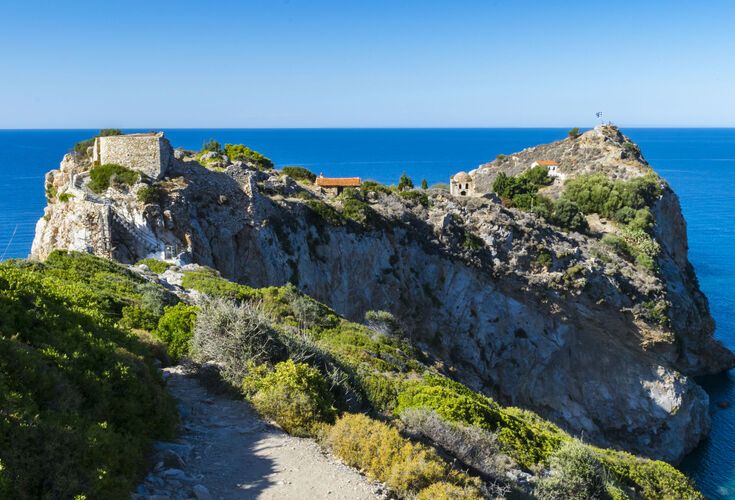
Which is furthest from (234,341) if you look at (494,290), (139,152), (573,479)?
(494,290)

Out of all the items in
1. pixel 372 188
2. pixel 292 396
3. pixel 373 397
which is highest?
pixel 372 188

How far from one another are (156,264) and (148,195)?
3.94 meters

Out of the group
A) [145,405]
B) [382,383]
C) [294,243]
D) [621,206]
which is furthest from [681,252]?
[145,405]

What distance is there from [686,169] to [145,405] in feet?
615

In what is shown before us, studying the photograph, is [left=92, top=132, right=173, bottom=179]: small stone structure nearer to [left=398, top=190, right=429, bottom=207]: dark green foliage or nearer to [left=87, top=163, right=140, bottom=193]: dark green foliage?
[left=87, top=163, right=140, bottom=193]: dark green foliage

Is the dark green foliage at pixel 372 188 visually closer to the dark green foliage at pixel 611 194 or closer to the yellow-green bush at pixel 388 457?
the dark green foliage at pixel 611 194

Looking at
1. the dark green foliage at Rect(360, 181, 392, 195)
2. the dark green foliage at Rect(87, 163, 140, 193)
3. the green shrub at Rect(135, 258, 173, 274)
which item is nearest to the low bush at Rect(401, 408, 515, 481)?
the green shrub at Rect(135, 258, 173, 274)

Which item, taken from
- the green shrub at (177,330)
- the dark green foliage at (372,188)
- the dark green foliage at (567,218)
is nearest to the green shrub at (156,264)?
A: the green shrub at (177,330)

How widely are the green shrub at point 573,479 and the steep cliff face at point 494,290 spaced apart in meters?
19.4

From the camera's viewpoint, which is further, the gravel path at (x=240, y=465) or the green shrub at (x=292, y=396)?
the green shrub at (x=292, y=396)

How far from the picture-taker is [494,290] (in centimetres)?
3750

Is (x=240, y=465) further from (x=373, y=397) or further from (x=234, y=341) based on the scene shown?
(x=373, y=397)

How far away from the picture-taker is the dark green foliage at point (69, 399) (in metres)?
6.33

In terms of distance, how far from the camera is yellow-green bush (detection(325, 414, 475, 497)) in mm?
8320
